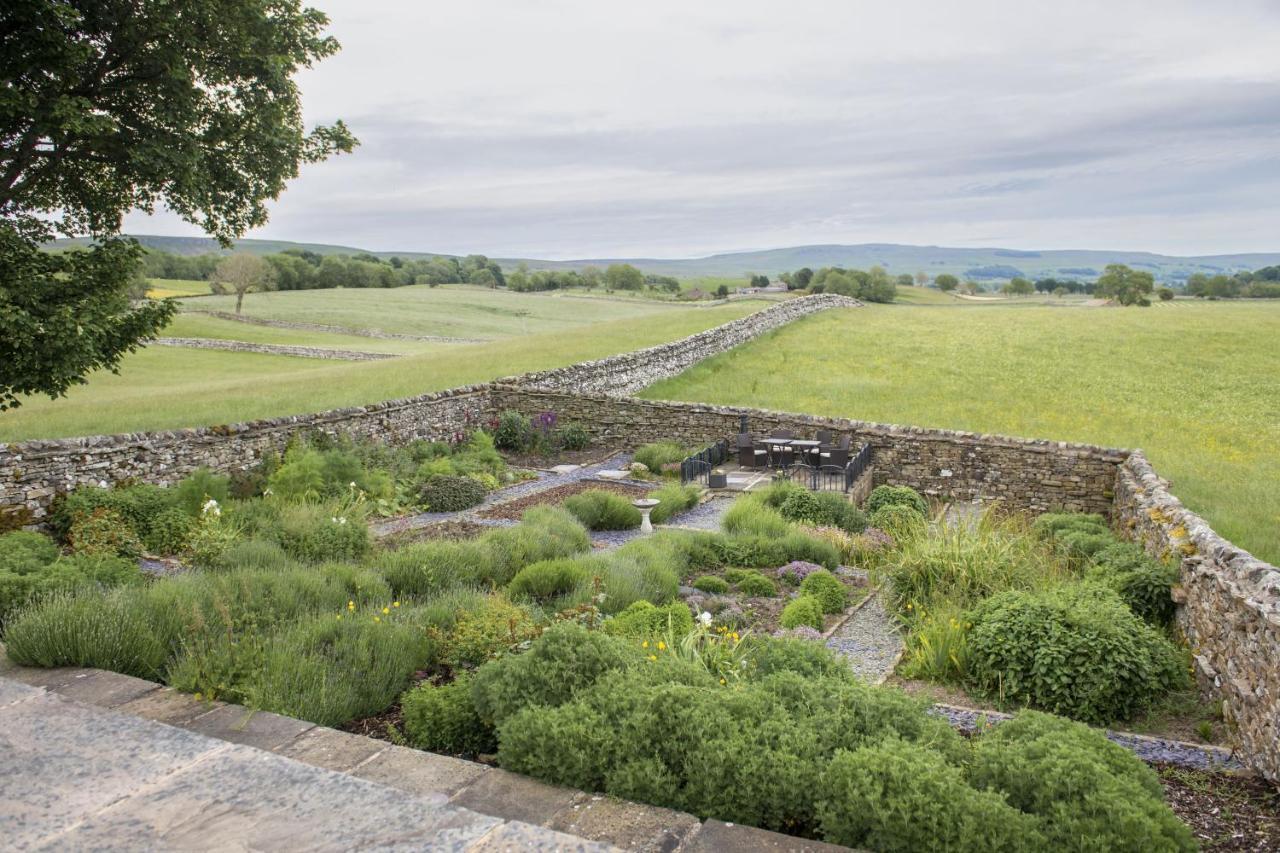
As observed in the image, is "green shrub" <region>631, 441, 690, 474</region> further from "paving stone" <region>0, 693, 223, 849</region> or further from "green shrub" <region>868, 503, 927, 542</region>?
"paving stone" <region>0, 693, 223, 849</region>

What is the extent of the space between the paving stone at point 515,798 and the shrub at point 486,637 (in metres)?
1.97

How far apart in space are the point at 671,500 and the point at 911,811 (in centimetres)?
1099

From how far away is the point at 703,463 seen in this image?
1783cm

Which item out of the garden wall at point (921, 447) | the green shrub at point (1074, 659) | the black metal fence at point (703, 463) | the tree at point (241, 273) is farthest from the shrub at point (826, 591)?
the tree at point (241, 273)

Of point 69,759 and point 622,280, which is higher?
point 622,280

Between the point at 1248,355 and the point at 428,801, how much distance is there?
37139mm

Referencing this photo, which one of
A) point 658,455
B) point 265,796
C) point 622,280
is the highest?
point 622,280

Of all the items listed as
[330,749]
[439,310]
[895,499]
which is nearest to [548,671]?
[330,749]

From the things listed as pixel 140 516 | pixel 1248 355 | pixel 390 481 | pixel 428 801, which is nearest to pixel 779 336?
pixel 1248 355

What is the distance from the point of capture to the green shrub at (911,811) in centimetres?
361

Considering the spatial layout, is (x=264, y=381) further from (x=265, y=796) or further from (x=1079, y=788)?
(x=1079, y=788)

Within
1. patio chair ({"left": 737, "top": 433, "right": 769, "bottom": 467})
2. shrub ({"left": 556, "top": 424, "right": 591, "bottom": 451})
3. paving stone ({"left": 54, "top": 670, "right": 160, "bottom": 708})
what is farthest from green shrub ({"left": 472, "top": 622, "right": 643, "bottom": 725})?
shrub ({"left": 556, "top": 424, "right": 591, "bottom": 451})

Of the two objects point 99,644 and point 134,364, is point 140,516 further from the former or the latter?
point 134,364

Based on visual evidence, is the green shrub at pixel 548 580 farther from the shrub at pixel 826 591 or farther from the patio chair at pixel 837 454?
the patio chair at pixel 837 454
